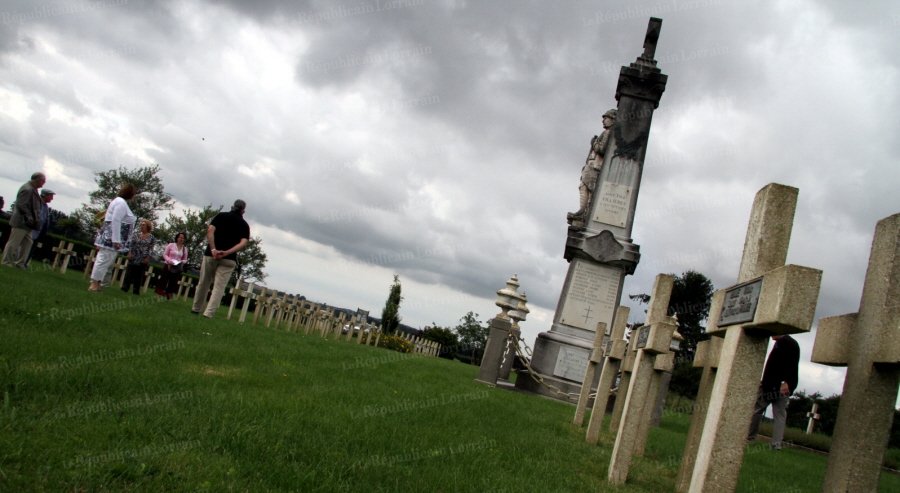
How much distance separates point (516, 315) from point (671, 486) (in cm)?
1123

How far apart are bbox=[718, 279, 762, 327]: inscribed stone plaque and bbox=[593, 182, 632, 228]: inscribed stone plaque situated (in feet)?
38.5

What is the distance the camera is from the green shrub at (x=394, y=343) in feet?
85.1

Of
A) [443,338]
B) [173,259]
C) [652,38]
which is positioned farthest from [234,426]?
[443,338]

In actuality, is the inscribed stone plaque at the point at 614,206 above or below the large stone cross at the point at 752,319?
above

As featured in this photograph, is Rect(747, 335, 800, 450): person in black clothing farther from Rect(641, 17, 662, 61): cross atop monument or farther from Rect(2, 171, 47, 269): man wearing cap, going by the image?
Rect(2, 171, 47, 269): man wearing cap

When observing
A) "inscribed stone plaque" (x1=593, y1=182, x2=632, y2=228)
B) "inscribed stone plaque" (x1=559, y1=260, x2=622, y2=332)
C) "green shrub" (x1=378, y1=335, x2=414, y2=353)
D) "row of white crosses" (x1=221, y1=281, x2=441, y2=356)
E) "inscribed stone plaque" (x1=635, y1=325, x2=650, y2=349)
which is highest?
"inscribed stone plaque" (x1=593, y1=182, x2=632, y2=228)

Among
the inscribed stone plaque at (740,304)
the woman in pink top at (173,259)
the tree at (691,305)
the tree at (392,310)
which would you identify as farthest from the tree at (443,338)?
the inscribed stone plaque at (740,304)

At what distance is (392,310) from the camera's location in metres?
36.7

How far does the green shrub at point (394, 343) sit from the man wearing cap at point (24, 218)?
46.2 ft

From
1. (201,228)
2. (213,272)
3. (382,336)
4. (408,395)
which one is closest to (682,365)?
(382,336)

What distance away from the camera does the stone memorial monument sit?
571 inches

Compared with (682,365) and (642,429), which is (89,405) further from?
(682,365)

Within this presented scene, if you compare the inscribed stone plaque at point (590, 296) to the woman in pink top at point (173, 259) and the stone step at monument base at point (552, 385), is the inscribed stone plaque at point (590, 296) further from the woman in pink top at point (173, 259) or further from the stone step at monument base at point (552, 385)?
the woman in pink top at point (173, 259)

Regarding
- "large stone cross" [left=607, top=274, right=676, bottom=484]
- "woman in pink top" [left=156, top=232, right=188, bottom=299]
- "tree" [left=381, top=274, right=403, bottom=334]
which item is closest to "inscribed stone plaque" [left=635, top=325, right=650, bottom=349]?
"large stone cross" [left=607, top=274, right=676, bottom=484]
